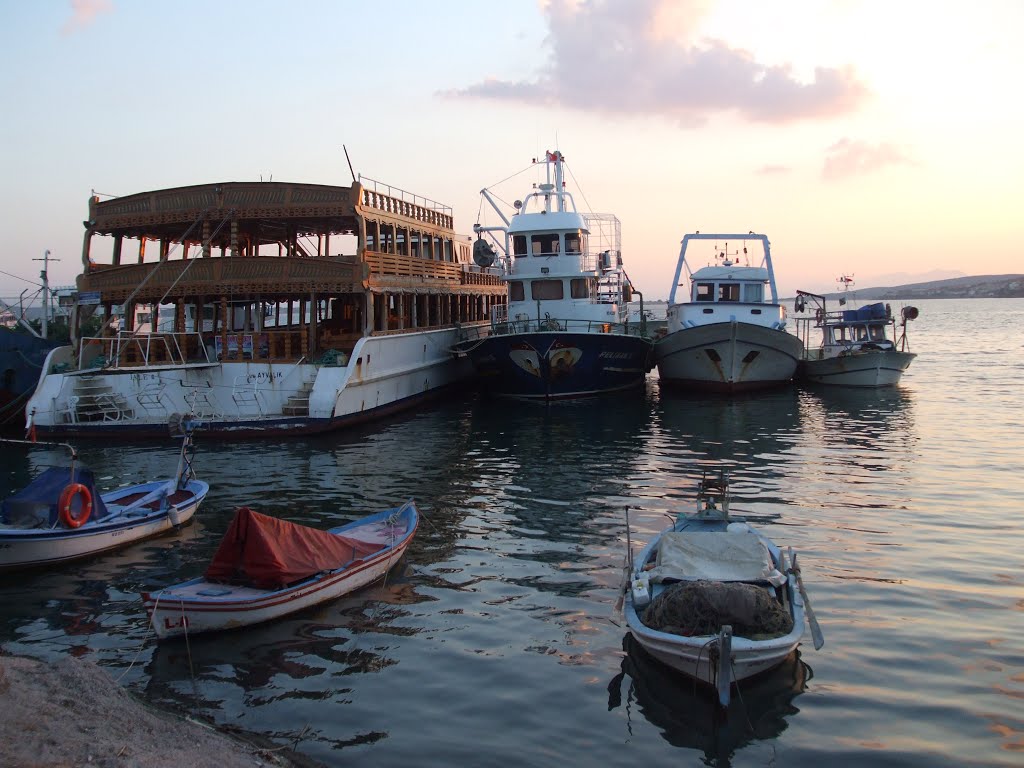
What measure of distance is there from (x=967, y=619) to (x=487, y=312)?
40.5 metres

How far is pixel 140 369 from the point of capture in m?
25.0

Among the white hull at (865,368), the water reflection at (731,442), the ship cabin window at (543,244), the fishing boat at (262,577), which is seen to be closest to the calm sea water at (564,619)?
the water reflection at (731,442)

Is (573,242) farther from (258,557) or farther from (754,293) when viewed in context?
(258,557)

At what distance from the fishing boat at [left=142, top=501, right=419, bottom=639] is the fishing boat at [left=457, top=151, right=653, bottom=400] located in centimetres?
2009

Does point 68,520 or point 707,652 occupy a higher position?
point 68,520

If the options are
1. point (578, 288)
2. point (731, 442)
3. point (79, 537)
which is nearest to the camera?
point (79, 537)

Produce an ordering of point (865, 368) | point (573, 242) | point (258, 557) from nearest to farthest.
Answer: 1. point (258, 557)
2. point (865, 368)
3. point (573, 242)

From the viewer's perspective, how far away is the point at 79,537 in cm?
1305

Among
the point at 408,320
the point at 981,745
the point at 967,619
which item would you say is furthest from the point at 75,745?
the point at 408,320

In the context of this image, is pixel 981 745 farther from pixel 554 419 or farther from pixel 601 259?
pixel 601 259

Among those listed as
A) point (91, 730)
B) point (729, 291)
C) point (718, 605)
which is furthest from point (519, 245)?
point (91, 730)

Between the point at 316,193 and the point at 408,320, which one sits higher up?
the point at 316,193

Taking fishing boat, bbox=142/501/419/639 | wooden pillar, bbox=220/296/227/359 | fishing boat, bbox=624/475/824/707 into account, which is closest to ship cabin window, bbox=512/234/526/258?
wooden pillar, bbox=220/296/227/359

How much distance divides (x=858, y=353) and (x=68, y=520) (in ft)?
104
